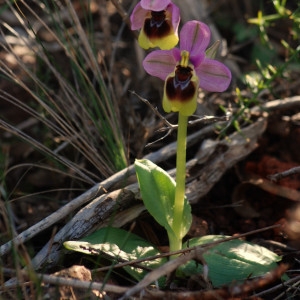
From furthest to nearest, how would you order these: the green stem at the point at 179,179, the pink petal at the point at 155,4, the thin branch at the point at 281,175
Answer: the thin branch at the point at 281,175
the green stem at the point at 179,179
the pink petal at the point at 155,4

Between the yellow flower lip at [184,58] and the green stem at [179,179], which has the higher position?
the yellow flower lip at [184,58]

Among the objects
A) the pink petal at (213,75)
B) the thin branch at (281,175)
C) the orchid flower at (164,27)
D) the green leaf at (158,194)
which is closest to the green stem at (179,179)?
the green leaf at (158,194)

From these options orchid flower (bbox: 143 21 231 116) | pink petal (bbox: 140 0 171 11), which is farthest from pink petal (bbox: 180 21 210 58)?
pink petal (bbox: 140 0 171 11)

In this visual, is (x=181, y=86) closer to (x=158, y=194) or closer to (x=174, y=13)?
(x=174, y=13)

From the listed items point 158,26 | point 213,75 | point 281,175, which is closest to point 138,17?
point 158,26

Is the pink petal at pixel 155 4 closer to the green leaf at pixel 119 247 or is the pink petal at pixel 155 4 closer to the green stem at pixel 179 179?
the green stem at pixel 179 179

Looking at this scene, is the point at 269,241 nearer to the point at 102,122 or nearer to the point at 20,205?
the point at 102,122

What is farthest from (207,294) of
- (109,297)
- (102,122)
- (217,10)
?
(217,10)

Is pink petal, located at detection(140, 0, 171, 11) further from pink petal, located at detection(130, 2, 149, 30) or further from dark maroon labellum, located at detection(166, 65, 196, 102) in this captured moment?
dark maroon labellum, located at detection(166, 65, 196, 102)
